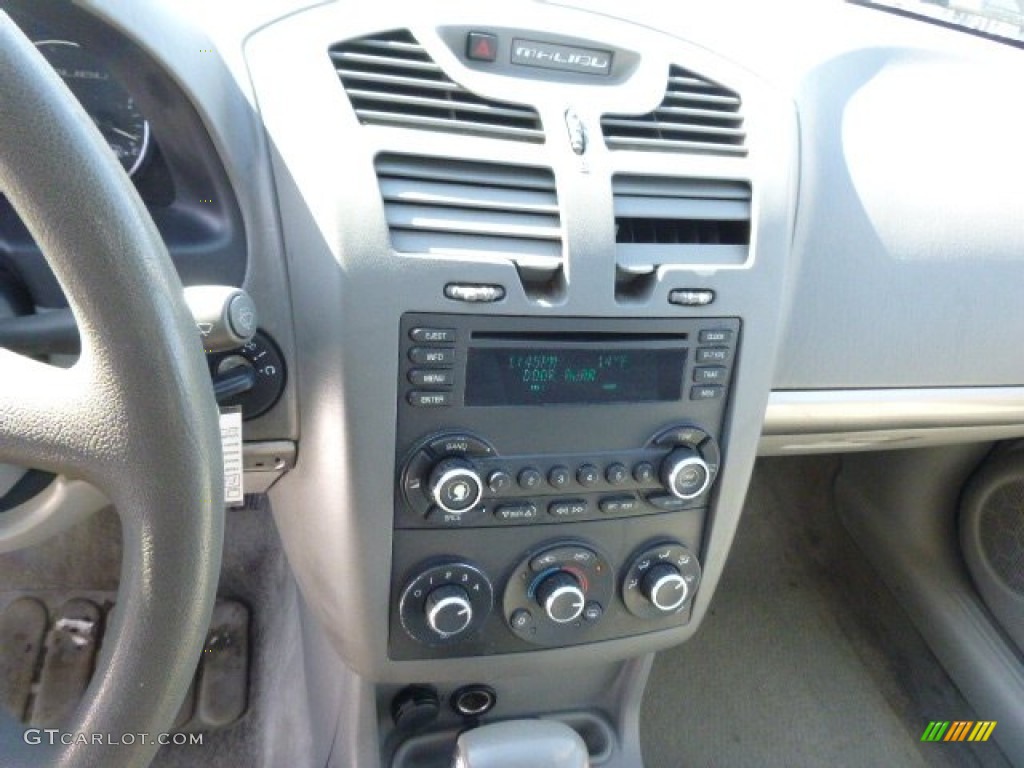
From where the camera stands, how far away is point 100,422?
0.53 metres

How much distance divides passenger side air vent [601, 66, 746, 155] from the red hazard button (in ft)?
0.45

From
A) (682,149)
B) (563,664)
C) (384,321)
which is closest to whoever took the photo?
(384,321)

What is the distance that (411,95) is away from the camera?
0.83 metres

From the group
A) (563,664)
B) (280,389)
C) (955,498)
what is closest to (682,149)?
(280,389)

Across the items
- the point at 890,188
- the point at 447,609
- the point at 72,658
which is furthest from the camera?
the point at 72,658

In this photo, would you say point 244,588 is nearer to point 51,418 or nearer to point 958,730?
point 51,418

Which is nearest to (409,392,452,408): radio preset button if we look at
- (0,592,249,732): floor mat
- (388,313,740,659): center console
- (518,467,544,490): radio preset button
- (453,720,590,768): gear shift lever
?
(388,313,740,659): center console

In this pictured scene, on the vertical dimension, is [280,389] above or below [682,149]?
below

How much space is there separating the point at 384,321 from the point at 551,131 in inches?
9.7

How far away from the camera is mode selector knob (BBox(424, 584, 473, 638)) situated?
36.5 inches

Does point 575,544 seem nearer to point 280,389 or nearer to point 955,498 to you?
point 280,389

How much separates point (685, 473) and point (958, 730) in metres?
1.10

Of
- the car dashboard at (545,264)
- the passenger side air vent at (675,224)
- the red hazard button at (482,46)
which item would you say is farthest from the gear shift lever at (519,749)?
the red hazard button at (482,46)

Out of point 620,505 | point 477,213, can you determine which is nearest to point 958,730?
point 620,505
